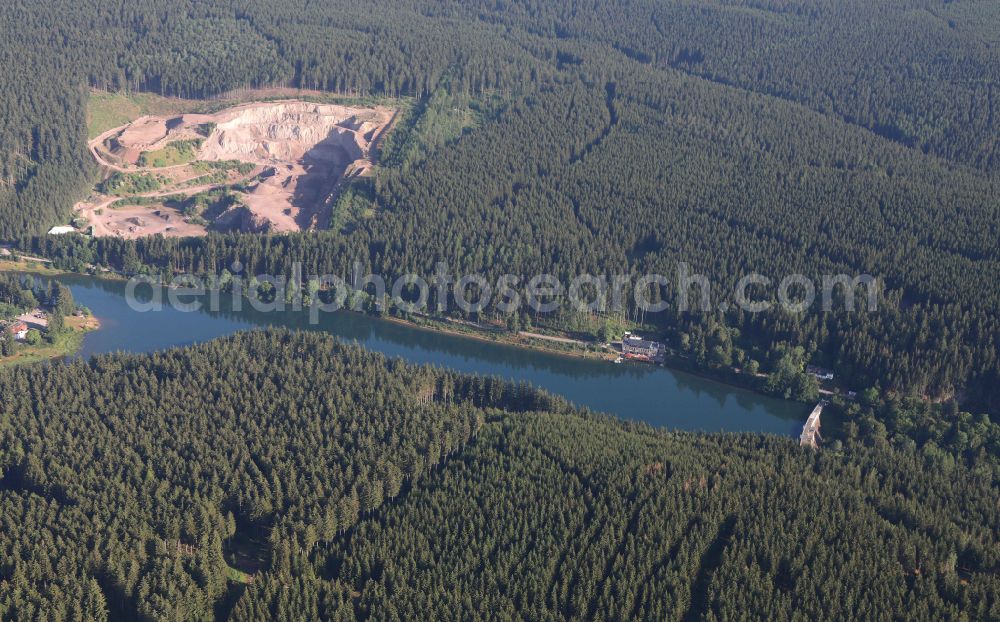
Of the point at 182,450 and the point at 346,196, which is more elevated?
the point at 346,196

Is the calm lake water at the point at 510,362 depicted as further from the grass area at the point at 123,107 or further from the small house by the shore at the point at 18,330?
the grass area at the point at 123,107

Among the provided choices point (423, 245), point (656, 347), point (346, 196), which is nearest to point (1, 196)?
point (346, 196)

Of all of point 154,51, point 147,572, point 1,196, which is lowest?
point 147,572

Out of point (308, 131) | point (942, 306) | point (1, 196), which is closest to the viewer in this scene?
point (942, 306)

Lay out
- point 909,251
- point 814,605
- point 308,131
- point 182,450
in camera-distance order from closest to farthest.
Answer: point 814,605
point 182,450
point 909,251
point 308,131

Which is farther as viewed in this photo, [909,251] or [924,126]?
[924,126]

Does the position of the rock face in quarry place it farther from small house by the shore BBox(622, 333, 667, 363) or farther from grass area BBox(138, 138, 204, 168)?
small house by the shore BBox(622, 333, 667, 363)

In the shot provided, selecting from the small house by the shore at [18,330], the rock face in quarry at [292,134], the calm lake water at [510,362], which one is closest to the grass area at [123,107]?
the rock face in quarry at [292,134]

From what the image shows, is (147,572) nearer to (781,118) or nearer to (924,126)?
(781,118)
